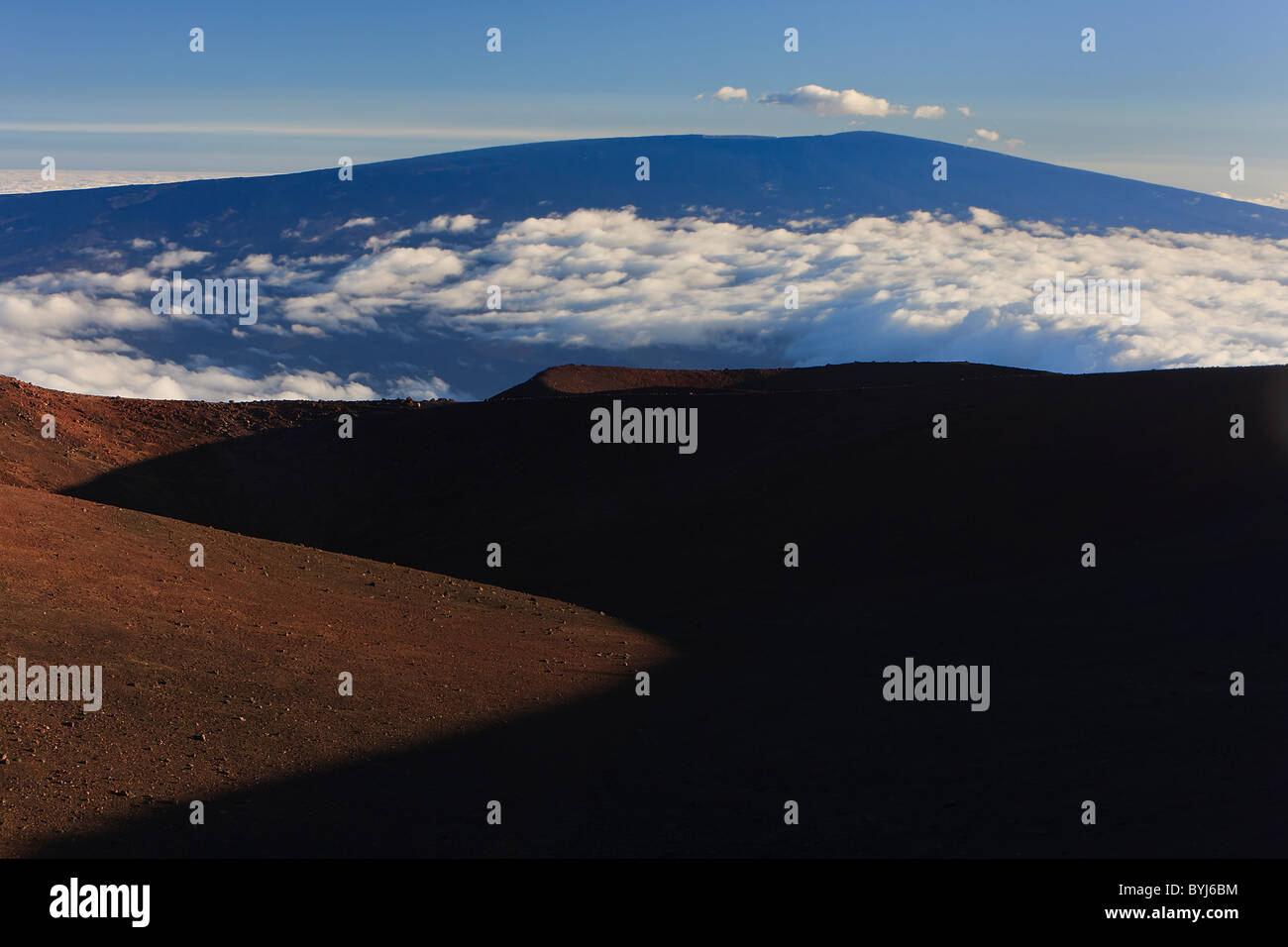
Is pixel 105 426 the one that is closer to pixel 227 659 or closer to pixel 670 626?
pixel 227 659

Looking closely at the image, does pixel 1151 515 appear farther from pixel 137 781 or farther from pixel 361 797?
pixel 137 781

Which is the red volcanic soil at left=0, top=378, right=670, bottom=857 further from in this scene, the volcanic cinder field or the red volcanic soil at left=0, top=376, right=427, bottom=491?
the red volcanic soil at left=0, top=376, right=427, bottom=491

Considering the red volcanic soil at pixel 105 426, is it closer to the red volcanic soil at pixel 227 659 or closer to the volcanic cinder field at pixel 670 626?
the volcanic cinder field at pixel 670 626

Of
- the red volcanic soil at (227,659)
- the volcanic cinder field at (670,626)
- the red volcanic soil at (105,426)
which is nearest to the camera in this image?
the volcanic cinder field at (670,626)

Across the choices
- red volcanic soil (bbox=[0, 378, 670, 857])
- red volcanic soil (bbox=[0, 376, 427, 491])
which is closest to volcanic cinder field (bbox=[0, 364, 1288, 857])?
red volcanic soil (bbox=[0, 378, 670, 857])

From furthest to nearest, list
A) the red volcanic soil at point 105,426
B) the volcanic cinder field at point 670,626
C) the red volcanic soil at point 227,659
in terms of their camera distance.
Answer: the red volcanic soil at point 105,426, the red volcanic soil at point 227,659, the volcanic cinder field at point 670,626

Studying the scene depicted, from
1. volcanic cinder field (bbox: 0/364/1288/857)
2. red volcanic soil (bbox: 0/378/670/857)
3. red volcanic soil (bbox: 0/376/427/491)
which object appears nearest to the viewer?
volcanic cinder field (bbox: 0/364/1288/857)

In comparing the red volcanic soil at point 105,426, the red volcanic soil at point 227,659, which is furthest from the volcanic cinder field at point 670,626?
the red volcanic soil at point 105,426

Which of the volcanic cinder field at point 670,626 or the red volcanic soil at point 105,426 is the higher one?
the red volcanic soil at point 105,426
